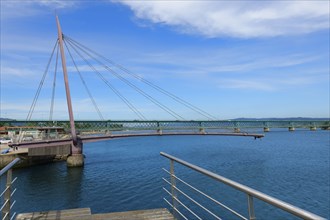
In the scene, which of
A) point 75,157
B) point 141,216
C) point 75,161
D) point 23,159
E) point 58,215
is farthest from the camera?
point 23,159

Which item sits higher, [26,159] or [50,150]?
[50,150]

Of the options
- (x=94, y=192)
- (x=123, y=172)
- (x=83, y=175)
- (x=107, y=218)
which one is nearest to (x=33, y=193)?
(x=94, y=192)

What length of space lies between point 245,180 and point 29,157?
78.6 ft

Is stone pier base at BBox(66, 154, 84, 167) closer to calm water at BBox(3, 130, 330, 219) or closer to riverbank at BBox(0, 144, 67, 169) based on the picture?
calm water at BBox(3, 130, 330, 219)

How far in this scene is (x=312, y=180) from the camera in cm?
2355

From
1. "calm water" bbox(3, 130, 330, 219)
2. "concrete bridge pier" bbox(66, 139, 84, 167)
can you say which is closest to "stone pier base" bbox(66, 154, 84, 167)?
"concrete bridge pier" bbox(66, 139, 84, 167)

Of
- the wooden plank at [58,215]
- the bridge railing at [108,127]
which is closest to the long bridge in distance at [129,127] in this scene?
the bridge railing at [108,127]

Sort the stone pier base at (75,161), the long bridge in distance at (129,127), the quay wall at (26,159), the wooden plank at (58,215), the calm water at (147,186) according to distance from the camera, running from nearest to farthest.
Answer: the wooden plank at (58,215) < the calm water at (147,186) < the quay wall at (26,159) < the stone pier base at (75,161) < the long bridge in distance at (129,127)

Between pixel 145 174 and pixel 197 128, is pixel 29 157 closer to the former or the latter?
pixel 145 174

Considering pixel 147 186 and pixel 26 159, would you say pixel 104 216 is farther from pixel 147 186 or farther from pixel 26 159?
pixel 26 159

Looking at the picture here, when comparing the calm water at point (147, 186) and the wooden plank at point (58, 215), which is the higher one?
the wooden plank at point (58, 215)

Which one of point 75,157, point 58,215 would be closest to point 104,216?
point 58,215

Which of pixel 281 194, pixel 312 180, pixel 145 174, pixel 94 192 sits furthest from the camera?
pixel 145 174

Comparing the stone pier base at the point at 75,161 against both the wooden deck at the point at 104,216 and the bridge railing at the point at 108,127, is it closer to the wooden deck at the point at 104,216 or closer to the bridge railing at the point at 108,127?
the bridge railing at the point at 108,127
